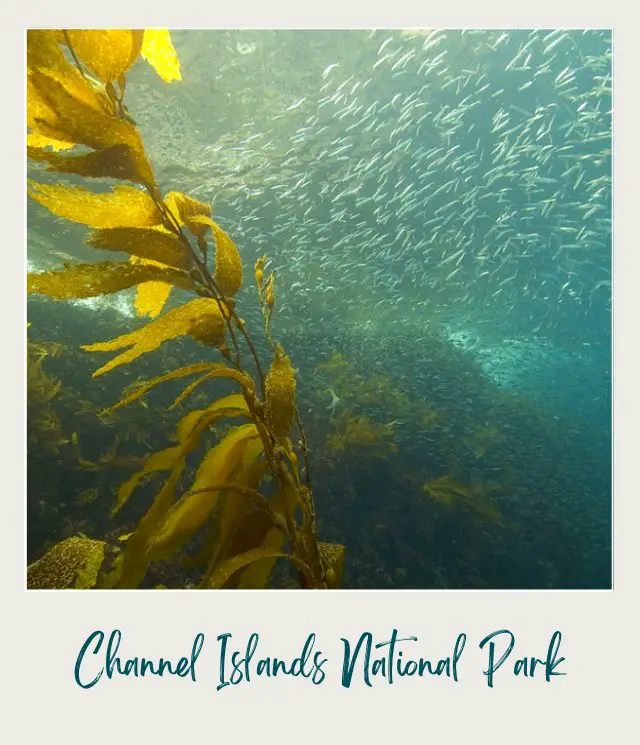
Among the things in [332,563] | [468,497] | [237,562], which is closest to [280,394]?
[237,562]

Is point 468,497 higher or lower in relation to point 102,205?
lower

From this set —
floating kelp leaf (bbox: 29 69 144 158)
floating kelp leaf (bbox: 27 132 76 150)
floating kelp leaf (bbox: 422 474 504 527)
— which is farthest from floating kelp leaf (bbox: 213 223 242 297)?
floating kelp leaf (bbox: 422 474 504 527)

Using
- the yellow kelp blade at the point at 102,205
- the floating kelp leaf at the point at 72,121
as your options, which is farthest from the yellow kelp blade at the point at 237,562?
the floating kelp leaf at the point at 72,121

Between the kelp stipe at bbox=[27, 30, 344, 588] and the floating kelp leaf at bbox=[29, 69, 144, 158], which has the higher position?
the floating kelp leaf at bbox=[29, 69, 144, 158]

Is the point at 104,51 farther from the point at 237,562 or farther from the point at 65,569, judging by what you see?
the point at 65,569

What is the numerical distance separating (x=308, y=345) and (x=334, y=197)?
0.74m

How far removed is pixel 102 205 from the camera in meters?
1.01

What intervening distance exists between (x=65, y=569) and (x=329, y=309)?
1.63m

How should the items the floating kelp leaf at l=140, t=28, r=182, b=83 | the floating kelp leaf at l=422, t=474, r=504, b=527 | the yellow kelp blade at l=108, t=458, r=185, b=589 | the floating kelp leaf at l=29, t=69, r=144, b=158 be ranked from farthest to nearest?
the floating kelp leaf at l=422, t=474, r=504, b=527
the floating kelp leaf at l=140, t=28, r=182, b=83
the yellow kelp blade at l=108, t=458, r=185, b=589
the floating kelp leaf at l=29, t=69, r=144, b=158

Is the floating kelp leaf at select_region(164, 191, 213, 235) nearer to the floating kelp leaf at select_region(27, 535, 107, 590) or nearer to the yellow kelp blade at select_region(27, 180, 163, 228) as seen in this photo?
the yellow kelp blade at select_region(27, 180, 163, 228)

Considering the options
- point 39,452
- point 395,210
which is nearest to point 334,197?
point 395,210

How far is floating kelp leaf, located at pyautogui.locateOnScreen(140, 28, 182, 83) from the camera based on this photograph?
1202mm

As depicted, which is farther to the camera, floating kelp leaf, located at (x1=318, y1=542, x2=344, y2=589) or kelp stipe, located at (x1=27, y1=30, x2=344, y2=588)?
floating kelp leaf, located at (x1=318, y1=542, x2=344, y2=589)

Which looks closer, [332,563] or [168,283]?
[168,283]
